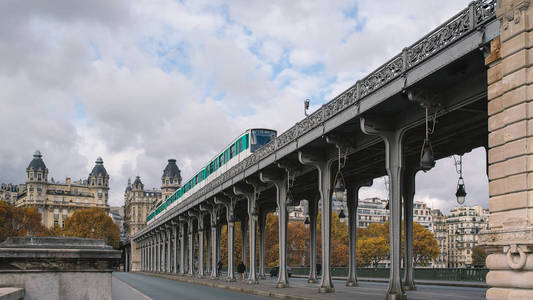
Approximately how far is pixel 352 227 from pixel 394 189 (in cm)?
1198

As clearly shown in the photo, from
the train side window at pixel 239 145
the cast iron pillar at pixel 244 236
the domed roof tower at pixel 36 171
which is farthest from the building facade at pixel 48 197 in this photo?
the train side window at pixel 239 145

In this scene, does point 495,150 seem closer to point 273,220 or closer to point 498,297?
point 498,297

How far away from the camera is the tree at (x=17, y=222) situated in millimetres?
105062

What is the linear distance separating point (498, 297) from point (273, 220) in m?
85.6

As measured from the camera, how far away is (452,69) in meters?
16.6

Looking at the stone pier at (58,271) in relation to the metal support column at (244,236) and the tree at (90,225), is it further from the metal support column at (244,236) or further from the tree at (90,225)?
the tree at (90,225)

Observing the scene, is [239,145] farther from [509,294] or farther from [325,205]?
[509,294]

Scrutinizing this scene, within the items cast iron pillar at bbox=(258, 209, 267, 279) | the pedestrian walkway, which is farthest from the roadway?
cast iron pillar at bbox=(258, 209, 267, 279)

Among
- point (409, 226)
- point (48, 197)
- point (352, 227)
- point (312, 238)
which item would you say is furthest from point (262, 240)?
point (48, 197)

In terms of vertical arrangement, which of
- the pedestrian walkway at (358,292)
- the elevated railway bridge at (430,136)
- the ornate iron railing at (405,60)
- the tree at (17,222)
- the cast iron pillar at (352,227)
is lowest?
the tree at (17,222)

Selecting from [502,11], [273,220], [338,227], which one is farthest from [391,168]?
[338,227]

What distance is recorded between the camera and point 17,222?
365 feet

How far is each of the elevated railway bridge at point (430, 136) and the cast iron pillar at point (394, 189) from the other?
4 cm

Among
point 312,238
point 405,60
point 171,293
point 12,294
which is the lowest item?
point 171,293
